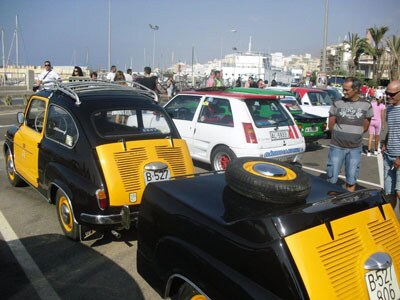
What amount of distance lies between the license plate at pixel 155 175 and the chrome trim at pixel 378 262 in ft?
8.54

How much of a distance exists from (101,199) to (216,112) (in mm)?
4163

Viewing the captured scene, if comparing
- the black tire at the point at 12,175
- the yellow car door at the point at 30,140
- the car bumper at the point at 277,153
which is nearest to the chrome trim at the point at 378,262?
the yellow car door at the point at 30,140

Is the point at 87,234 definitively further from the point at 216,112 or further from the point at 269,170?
the point at 216,112

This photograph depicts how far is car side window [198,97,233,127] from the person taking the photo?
7.34 meters

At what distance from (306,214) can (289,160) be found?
17.9ft

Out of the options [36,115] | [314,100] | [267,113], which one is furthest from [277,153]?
[314,100]

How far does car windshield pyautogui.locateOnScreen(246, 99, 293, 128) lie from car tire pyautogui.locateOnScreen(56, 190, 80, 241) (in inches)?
154

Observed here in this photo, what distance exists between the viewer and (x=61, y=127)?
474 centimetres

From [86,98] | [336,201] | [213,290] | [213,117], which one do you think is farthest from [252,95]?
[213,290]

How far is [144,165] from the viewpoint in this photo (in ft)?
14.0

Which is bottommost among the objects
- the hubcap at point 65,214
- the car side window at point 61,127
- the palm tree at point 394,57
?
the hubcap at point 65,214

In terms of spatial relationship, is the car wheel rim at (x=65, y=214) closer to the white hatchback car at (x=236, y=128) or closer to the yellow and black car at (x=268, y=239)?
the yellow and black car at (x=268, y=239)

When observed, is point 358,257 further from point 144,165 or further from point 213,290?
point 144,165

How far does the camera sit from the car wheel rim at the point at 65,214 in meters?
4.33
